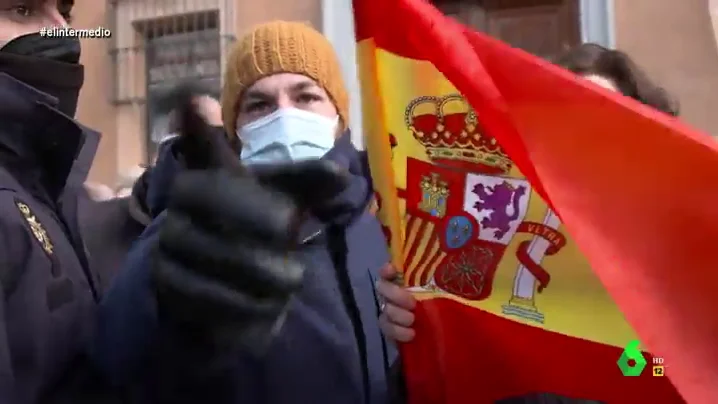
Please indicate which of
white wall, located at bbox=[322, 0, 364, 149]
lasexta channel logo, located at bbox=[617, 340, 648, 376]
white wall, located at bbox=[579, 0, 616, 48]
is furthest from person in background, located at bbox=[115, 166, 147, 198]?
white wall, located at bbox=[579, 0, 616, 48]

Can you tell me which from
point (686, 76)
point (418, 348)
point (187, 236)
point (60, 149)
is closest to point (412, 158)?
point (418, 348)

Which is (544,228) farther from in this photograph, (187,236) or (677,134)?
(187,236)

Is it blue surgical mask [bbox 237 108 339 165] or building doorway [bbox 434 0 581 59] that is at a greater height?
building doorway [bbox 434 0 581 59]

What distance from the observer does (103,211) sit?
1.41m

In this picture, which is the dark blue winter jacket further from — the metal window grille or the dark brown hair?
the metal window grille

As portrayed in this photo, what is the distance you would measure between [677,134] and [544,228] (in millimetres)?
191

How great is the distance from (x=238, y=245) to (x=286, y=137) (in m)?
0.68

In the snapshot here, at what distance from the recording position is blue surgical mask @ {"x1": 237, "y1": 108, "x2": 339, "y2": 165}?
1.39 metres

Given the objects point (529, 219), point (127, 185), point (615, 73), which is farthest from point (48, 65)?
point (127, 185)

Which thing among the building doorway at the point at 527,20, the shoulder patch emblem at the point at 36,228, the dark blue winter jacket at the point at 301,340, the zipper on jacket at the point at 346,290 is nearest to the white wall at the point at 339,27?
the building doorway at the point at 527,20

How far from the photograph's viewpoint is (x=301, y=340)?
3.67 ft

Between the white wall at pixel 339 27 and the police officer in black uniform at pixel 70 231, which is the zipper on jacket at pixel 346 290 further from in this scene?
the white wall at pixel 339 27

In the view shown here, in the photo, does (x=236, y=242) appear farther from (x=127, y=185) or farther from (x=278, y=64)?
(x=127, y=185)

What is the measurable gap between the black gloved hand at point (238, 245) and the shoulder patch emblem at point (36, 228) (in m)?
0.28
